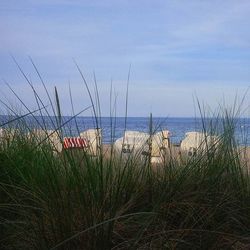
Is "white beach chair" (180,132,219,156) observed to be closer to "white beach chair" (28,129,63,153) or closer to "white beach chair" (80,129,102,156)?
"white beach chair" (80,129,102,156)

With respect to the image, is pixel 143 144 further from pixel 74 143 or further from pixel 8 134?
pixel 8 134

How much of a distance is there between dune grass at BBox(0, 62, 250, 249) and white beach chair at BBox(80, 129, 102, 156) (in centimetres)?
7

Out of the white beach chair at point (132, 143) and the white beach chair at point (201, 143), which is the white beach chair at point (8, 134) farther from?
the white beach chair at point (201, 143)

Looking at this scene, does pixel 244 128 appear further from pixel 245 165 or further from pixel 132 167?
pixel 132 167

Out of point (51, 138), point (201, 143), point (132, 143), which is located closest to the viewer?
point (51, 138)

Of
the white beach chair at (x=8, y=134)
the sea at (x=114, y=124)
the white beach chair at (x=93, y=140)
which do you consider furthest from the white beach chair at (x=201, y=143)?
the white beach chair at (x=8, y=134)

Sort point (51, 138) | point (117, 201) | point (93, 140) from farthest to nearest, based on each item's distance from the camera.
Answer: point (93, 140), point (51, 138), point (117, 201)

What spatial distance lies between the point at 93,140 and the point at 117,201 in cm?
66

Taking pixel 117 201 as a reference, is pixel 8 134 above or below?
above

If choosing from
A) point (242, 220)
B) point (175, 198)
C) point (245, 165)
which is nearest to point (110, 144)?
point (175, 198)

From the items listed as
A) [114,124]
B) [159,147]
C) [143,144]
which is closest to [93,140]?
[114,124]

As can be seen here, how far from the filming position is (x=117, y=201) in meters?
2.38


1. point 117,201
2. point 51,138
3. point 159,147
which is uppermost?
point 51,138

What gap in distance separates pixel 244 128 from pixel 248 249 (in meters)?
1.47
